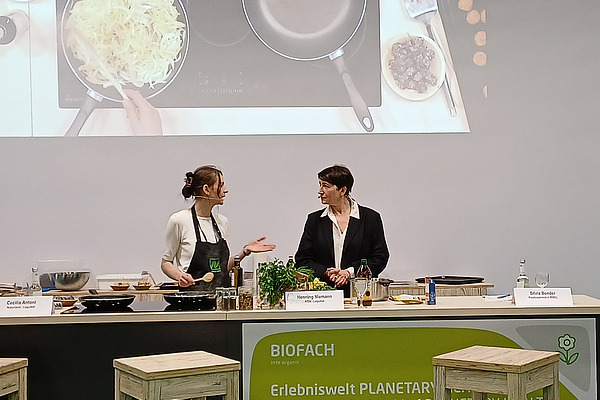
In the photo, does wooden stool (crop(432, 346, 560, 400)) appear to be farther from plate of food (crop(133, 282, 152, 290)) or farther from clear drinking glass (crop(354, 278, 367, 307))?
plate of food (crop(133, 282, 152, 290))

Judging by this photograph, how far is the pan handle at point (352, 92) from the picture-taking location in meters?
5.41

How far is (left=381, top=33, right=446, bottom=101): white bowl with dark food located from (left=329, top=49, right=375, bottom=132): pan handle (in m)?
0.22

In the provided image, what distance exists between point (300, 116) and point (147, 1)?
1.22m

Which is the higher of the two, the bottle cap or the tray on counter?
the bottle cap

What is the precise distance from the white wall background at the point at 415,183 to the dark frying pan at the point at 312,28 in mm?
428

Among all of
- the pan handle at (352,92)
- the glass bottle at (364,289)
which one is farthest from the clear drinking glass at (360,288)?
the pan handle at (352,92)

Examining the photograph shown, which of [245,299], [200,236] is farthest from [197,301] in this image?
[200,236]

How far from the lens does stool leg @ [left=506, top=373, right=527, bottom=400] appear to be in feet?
9.80

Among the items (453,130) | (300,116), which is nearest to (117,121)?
(300,116)

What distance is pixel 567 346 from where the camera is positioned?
12.2 ft

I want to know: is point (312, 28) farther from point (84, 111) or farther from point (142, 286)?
point (142, 286)

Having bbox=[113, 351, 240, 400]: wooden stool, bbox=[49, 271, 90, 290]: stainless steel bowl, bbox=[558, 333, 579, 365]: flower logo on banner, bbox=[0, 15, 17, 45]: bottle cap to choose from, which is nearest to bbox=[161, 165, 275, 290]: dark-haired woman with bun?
bbox=[49, 271, 90, 290]: stainless steel bowl

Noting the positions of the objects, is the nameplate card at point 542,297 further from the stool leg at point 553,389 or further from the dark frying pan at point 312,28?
the dark frying pan at point 312,28

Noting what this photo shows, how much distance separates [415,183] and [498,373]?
8.47 ft
